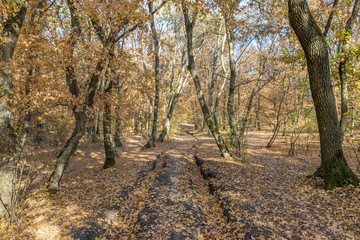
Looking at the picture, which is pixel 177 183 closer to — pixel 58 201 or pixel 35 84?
pixel 58 201

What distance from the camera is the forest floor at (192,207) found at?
5.20m

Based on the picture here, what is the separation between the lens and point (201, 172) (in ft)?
36.4

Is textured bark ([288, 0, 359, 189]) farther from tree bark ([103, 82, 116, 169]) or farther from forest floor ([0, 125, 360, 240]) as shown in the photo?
tree bark ([103, 82, 116, 169])

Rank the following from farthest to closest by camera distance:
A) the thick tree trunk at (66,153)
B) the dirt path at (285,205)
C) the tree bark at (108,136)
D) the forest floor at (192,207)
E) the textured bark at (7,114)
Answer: the tree bark at (108,136), the thick tree trunk at (66,153), the textured bark at (7,114), the forest floor at (192,207), the dirt path at (285,205)

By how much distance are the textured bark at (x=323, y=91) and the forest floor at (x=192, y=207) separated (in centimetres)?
49

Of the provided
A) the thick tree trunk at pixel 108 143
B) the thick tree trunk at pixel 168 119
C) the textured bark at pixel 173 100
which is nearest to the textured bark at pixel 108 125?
the thick tree trunk at pixel 108 143

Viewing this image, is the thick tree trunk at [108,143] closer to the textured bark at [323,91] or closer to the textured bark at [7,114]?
the textured bark at [7,114]

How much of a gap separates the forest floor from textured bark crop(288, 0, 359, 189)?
19.4 inches

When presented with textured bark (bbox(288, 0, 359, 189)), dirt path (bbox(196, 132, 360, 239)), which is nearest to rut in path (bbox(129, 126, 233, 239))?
dirt path (bbox(196, 132, 360, 239))

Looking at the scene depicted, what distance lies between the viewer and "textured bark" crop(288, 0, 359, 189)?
6609mm

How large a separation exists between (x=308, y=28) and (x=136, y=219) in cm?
820

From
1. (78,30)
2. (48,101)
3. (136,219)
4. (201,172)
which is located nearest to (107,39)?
(78,30)

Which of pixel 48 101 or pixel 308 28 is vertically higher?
pixel 308 28

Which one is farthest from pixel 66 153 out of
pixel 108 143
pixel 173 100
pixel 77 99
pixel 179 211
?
pixel 173 100
